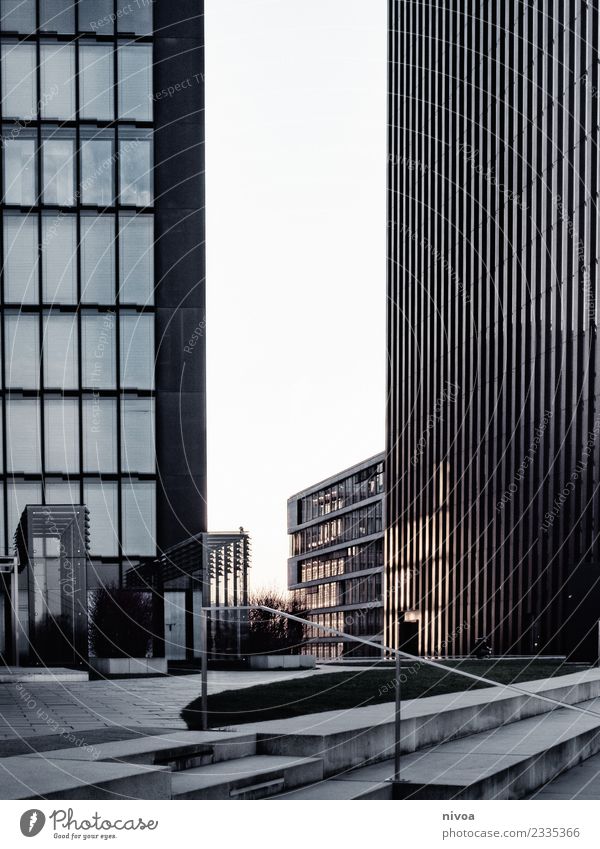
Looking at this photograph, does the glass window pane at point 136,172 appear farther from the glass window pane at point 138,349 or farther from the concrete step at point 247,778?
the concrete step at point 247,778

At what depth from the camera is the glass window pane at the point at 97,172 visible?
113 feet

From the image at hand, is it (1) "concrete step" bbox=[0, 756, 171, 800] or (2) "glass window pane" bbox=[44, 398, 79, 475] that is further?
(2) "glass window pane" bbox=[44, 398, 79, 475]

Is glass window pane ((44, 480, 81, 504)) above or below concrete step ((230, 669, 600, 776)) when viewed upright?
above

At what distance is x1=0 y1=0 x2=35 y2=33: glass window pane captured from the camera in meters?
34.6

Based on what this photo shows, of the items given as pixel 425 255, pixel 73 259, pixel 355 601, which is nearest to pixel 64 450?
pixel 73 259

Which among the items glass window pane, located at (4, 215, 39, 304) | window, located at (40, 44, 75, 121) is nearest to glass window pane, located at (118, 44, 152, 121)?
window, located at (40, 44, 75, 121)

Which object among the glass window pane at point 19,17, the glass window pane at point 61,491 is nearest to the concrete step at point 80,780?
the glass window pane at point 61,491

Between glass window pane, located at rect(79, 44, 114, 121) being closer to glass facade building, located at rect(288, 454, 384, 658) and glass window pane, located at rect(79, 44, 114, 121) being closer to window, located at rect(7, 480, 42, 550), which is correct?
window, located at rect(7, 480, 42, 550)

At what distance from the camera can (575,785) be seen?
11.7 metres

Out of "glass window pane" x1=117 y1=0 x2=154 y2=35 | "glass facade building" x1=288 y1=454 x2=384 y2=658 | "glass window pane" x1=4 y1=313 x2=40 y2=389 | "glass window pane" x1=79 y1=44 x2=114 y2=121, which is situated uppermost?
"glass window pane" x1=117 y1=0 x2=154 y2=35

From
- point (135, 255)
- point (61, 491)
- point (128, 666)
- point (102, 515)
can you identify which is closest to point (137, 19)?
point (135, 255)

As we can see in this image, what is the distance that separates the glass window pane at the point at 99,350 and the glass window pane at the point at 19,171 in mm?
3880

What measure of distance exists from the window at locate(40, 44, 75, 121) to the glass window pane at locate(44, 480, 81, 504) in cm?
1046
